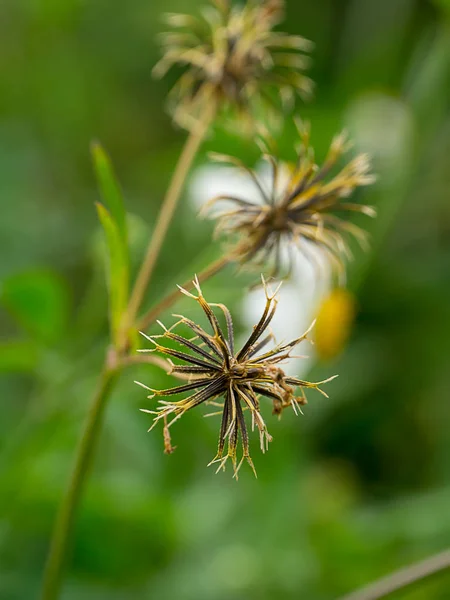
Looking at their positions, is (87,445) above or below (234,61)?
below

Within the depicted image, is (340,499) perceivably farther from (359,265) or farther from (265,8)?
(265,8)

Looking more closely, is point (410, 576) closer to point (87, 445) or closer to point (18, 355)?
point (87, 445)

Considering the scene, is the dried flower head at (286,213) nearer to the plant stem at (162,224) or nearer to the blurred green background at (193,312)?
the plant stem at (162,224)

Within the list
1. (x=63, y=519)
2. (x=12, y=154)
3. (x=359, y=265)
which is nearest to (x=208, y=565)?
(x=63, y=519)

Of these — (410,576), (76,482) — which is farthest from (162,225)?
(410,576)

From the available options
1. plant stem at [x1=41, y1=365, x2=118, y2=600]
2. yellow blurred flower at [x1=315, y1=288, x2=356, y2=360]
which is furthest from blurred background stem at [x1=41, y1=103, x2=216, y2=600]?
yellow blurred flower at [x1=315, y1=288, x2=356, y2=360]
